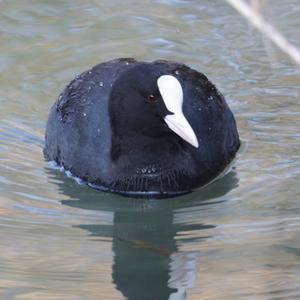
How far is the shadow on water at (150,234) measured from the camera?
4.16 meters

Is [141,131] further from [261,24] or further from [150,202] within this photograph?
[261,24]

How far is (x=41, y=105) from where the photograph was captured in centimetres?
632

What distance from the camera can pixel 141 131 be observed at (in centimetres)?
514

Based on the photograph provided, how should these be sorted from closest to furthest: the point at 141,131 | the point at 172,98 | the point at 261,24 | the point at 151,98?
the point at 261,24 < the point at 172,98 < the point at 151,98 < the point at 141,131

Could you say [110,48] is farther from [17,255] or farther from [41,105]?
[17,255]

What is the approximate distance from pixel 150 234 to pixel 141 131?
23.8 inches

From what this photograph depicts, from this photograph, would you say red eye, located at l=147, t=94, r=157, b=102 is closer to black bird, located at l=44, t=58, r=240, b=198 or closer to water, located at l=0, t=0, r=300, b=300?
black bird, located at l=44, t=58, r=240, b=198

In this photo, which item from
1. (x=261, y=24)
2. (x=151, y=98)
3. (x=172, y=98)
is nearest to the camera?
(x=261, y=24)

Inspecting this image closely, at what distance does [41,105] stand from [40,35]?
1.18 m

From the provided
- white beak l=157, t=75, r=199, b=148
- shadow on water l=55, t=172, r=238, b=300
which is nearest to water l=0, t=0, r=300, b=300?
shadow on water l=55, t=172, r=238, b=300

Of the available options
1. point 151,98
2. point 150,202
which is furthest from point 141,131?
point 150,202

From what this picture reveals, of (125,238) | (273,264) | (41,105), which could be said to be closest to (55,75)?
(41,105)

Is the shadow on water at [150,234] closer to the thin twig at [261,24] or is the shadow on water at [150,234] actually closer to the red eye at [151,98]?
the red eye at [151,98]

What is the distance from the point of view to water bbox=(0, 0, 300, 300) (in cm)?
417
